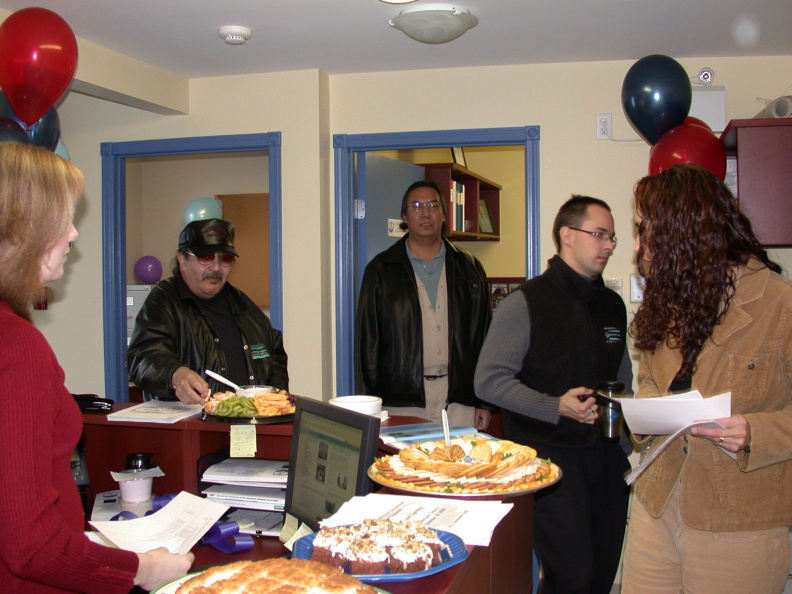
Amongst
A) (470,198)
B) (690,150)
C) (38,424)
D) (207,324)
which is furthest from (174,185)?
(38,424)

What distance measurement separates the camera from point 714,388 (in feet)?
5.21

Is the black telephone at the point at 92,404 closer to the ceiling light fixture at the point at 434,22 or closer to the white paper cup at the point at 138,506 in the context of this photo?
the white paper cup at the point at 138,506

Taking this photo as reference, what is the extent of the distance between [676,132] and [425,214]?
1222mm

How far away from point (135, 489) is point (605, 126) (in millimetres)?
2920

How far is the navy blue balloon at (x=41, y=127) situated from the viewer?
8.70ft

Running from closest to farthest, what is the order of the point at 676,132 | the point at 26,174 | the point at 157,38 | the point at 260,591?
the point at 260,591
the point at 26,174
the point at 676,132
the point at 157,38

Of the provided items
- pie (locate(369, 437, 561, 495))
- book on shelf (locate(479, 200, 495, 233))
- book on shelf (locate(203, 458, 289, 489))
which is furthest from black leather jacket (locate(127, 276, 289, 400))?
book on shelf (locate(479, 200, 495, 233))

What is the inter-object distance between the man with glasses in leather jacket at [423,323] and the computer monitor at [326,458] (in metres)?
1.89

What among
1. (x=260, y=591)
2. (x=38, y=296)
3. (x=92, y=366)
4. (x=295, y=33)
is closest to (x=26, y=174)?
(x=38, y=296)

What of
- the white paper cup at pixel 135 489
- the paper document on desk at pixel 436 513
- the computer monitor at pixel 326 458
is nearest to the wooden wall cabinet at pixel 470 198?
the white paper cup at pixel 135 489

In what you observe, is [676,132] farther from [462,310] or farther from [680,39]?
[462,310]

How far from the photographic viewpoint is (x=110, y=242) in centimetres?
416

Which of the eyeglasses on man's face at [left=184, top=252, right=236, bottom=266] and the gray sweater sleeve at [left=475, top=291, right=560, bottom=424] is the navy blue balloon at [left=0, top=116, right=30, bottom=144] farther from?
the gray sweater sleeve at [left=475, top=291, right=560, bottom=424]

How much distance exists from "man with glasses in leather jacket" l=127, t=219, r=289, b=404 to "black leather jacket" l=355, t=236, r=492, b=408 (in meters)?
0.68
